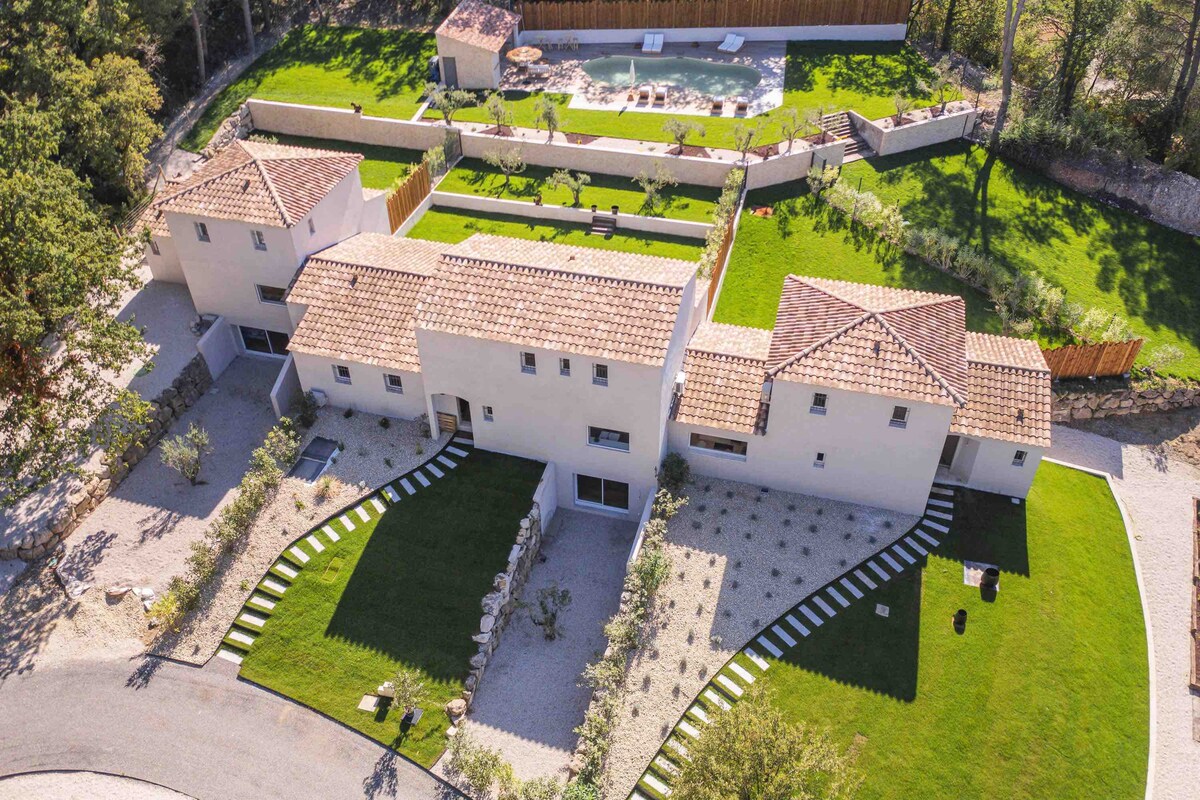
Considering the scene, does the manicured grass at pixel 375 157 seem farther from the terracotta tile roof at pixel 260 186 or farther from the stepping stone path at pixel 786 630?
the stepping stone path at pixel 786 630

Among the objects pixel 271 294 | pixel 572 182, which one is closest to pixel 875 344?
pixel 572 182

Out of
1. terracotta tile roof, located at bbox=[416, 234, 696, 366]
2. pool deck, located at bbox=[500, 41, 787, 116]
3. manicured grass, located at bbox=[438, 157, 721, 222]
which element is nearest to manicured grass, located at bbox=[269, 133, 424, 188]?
manicured grass, located at bbox=[438, 157, 721, 222]

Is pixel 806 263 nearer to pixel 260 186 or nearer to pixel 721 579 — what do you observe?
pixel 721 579

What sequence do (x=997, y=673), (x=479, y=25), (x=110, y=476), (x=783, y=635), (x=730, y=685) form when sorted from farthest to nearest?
1. (x=479, y=25)
2. (x=110, y=476)
3. (x=783, y=635)
4. (x=997, y=673)
5. (x=730, y=685)

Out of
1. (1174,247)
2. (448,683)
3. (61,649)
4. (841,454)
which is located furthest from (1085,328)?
(61,649)

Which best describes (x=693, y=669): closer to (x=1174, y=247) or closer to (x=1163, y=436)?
(x=1163, y=436)

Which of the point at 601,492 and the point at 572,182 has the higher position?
the point at 572,182

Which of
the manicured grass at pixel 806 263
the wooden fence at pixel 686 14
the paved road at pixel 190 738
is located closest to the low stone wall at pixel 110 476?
the paved road at pixel 190 738

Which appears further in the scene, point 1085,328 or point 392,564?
point 1085,328
